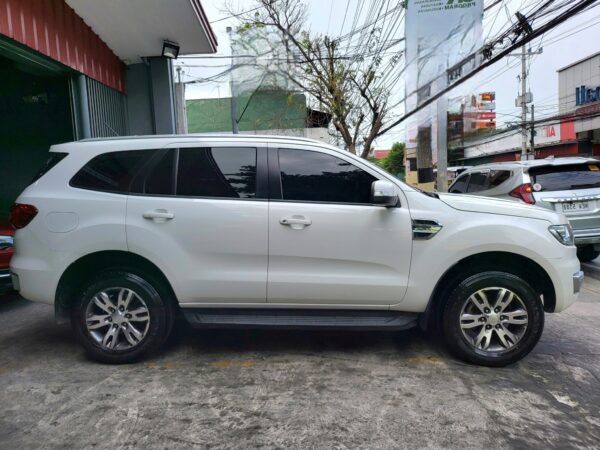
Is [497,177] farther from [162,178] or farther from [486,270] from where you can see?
[162,178]

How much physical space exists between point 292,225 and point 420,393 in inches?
60.8

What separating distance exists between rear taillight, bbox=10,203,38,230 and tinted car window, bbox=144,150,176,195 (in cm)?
91

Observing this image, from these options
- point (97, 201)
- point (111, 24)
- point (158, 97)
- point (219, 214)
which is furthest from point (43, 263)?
point (158, 97)

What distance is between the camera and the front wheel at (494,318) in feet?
12.1

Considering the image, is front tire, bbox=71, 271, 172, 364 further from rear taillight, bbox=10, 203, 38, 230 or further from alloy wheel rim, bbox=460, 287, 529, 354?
alloy wheel rim, bbox=460, 287, 529, 354

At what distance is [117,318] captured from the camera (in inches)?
149

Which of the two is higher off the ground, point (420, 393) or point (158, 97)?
point (158, 97)

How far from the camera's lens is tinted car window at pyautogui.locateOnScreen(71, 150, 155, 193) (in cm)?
382

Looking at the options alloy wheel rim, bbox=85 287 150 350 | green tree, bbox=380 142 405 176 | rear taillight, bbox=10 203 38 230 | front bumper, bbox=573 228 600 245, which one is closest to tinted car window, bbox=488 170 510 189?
front bumper, bbox=573 228 600 245

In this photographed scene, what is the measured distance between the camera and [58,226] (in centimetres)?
372

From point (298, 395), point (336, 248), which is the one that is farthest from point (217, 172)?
point (298, 395)

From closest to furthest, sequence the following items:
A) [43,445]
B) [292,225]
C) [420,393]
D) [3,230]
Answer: [43,445]
[420,393]
[292,225]
[3,230]

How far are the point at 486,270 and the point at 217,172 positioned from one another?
2.33m

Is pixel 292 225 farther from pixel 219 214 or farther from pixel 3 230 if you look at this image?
pixel 3 230
